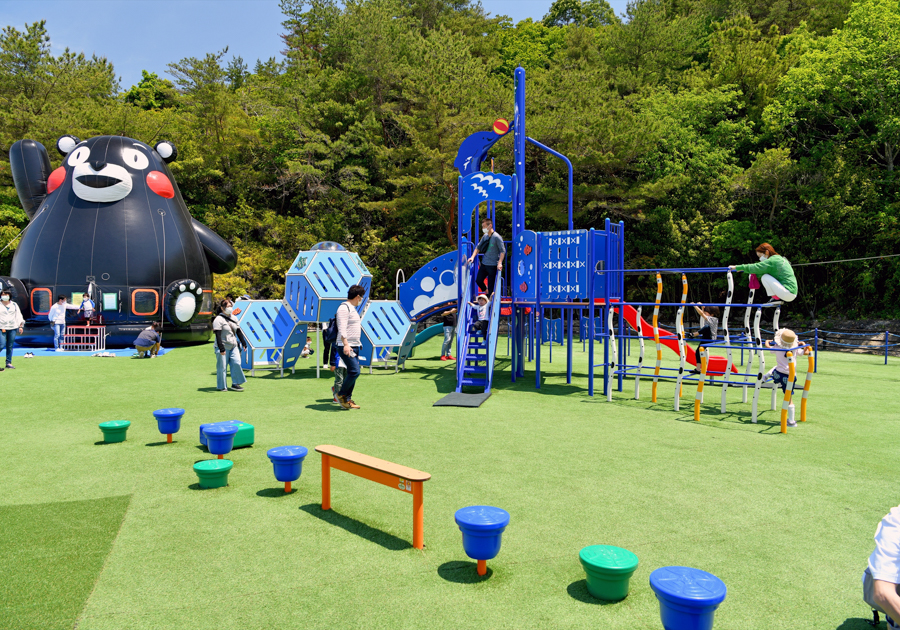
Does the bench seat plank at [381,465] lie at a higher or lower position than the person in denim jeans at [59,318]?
lower

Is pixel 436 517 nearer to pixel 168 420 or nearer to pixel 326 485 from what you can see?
pixel 326 485

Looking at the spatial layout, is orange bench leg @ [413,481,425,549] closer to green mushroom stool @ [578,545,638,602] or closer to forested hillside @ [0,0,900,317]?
green mushroom stool @ [578,545,638,602]

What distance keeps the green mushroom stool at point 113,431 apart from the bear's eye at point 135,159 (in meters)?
13.6

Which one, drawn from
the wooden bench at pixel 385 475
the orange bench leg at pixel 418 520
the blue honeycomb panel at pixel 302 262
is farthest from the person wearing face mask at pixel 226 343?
the orange bench leg at pixel 418 520

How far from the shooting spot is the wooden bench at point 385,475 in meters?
3.80

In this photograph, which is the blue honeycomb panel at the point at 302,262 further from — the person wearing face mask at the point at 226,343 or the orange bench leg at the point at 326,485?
the orange bench leg at the point at 326,485

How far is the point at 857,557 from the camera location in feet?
12.4

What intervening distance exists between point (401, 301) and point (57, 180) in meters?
11.8

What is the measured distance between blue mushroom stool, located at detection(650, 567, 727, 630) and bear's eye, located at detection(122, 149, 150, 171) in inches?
747

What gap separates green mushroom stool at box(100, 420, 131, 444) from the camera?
6488 millimetres

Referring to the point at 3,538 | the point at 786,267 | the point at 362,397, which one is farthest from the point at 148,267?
the point at 786,267

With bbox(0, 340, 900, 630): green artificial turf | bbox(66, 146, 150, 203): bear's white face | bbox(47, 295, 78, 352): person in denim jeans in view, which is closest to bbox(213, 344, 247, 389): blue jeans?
bbox(0, 340, 900, 630): green artificial turf

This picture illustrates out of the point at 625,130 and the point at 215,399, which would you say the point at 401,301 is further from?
the point at 625,130

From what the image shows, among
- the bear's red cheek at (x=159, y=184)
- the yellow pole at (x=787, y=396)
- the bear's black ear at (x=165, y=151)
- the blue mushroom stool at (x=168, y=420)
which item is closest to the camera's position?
the blue mushroom stool at (x=168, y=420)
